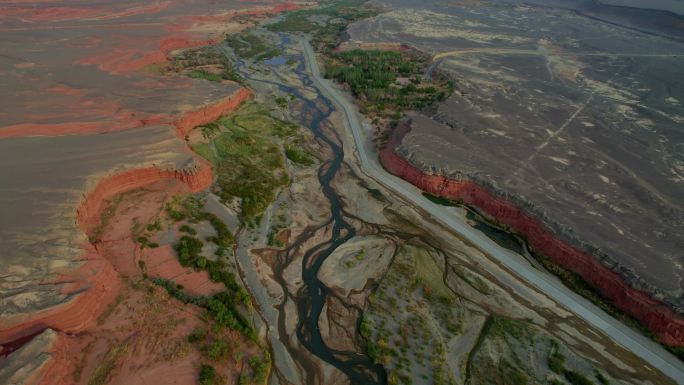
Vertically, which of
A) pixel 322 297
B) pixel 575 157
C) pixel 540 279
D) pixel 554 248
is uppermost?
pixel 575 157

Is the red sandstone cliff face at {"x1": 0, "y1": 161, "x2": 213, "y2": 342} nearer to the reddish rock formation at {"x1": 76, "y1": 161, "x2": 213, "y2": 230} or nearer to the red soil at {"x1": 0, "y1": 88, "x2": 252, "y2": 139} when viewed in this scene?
the reddish rock formation at {"x1": 76, "y1": 161, "x2": 213, "y2": 230}

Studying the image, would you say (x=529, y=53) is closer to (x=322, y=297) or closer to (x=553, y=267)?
(x=553, y=267)

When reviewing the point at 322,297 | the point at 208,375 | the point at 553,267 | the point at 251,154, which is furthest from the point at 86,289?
the point at 553,267

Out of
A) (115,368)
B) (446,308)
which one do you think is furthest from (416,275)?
(115,368)

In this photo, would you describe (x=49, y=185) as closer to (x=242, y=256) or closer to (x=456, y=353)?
(x=242, y=256)

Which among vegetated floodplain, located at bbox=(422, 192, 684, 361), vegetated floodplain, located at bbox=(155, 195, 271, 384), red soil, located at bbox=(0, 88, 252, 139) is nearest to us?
vegetated floodplain, located at bbox=(155, 195, 271, 384)

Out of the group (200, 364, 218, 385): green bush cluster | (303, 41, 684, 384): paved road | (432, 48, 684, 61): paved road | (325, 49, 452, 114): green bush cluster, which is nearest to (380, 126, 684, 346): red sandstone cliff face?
(303, 41, 684, 384): paved road
